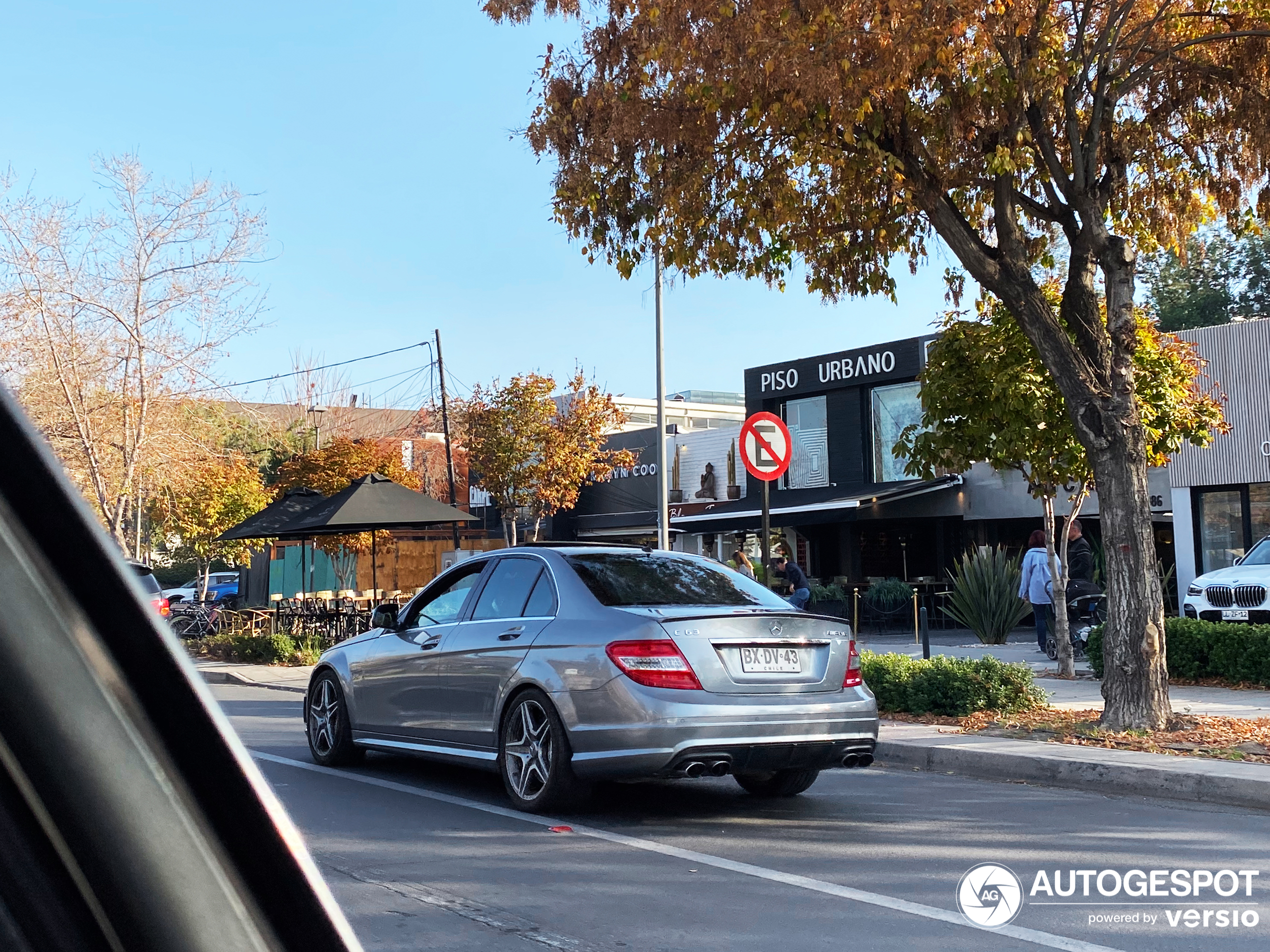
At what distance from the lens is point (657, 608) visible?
7402mm

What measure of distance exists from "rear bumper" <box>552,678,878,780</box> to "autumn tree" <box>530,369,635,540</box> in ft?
81.7

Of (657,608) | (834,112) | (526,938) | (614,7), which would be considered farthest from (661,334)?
(526,938)

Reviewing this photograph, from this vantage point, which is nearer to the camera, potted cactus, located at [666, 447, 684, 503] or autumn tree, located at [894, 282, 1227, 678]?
autumn tree, located at [894, 282, 1227, 678]

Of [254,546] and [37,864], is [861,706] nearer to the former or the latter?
[37,864]

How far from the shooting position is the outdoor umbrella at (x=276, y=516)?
2041 centimetres

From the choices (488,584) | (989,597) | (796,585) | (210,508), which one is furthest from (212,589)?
(488,584)

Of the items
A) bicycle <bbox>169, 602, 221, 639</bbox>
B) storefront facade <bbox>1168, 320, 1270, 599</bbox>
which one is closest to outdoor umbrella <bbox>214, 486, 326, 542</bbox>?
bicycle <bbox>169, 602, 221, 639</bbox>

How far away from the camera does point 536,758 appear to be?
24.6 ft

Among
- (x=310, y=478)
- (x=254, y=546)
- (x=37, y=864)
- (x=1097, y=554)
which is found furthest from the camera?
(x=254, y=546)

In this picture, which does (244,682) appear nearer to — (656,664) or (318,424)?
(656,664)

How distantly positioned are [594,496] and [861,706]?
106 feet

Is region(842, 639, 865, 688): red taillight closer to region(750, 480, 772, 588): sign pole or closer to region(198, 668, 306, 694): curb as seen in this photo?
region(750, 480, 772, 588): sign pole

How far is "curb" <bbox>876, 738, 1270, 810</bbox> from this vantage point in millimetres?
8008
